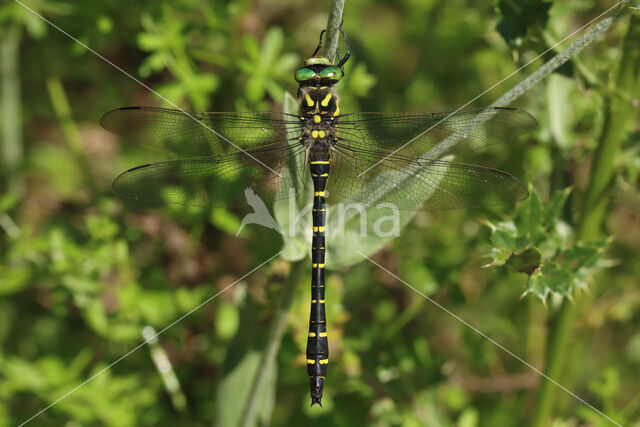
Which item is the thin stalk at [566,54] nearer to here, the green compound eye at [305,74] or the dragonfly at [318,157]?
the dragonfly at [318,157]

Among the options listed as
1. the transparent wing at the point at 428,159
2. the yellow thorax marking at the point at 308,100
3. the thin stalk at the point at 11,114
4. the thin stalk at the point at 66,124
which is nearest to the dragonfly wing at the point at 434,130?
the transparent wing at the point at 428,159

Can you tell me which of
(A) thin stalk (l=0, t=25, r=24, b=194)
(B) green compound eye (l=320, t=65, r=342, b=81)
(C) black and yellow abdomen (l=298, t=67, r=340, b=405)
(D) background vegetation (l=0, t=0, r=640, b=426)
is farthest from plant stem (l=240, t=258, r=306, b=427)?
(A) thin stalk (l=0, t=25, r=24, b=194)

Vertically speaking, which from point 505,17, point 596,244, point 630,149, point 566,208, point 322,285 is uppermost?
point 505,17

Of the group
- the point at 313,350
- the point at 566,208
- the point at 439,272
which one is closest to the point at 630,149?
the point at 566,208

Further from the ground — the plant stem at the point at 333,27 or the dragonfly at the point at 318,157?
the plant stem at the point at 333,27

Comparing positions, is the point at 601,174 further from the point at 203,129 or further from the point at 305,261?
the point at 203,129

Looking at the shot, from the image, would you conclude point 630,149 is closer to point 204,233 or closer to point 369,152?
point 369,152
